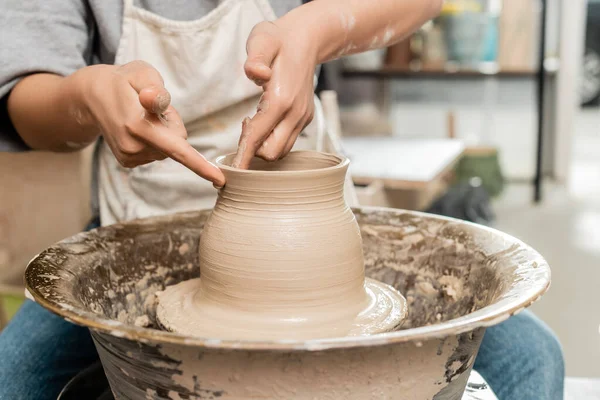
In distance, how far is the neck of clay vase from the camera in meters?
0.74

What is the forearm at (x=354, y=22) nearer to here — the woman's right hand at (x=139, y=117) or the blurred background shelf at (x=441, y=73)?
the woman's right hand at (x=139, y=117)

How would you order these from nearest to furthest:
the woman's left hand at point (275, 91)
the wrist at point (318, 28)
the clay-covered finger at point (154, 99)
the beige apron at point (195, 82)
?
1. the clay-covered finger at point (154, 99)
2. the woman's left hand at point (275, 91)
3. the wrist at point (318, 28)
4. the beige apron at point (195, 82)

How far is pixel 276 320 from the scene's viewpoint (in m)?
0.74

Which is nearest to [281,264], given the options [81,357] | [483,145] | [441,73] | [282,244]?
[282,244]

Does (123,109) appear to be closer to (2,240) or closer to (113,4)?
(113,4)

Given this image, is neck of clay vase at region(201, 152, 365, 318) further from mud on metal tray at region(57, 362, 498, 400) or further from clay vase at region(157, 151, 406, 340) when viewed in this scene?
mud on metal tray at region(57, 362, 498, 400)

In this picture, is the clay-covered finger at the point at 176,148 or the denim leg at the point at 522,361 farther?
the denim leg at the point at 522,361

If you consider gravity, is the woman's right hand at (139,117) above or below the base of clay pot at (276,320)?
above

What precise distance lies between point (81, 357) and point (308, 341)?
1.96 feet

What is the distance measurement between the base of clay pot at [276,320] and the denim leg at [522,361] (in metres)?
0.28

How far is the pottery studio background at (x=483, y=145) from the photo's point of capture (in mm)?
2262

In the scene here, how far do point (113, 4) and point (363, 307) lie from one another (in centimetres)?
66

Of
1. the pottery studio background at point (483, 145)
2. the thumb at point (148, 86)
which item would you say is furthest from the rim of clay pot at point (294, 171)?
the pottery studio background at point (483, 145)

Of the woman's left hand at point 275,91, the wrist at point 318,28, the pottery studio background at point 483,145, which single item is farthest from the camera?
the pottery studio background at point 483,145
